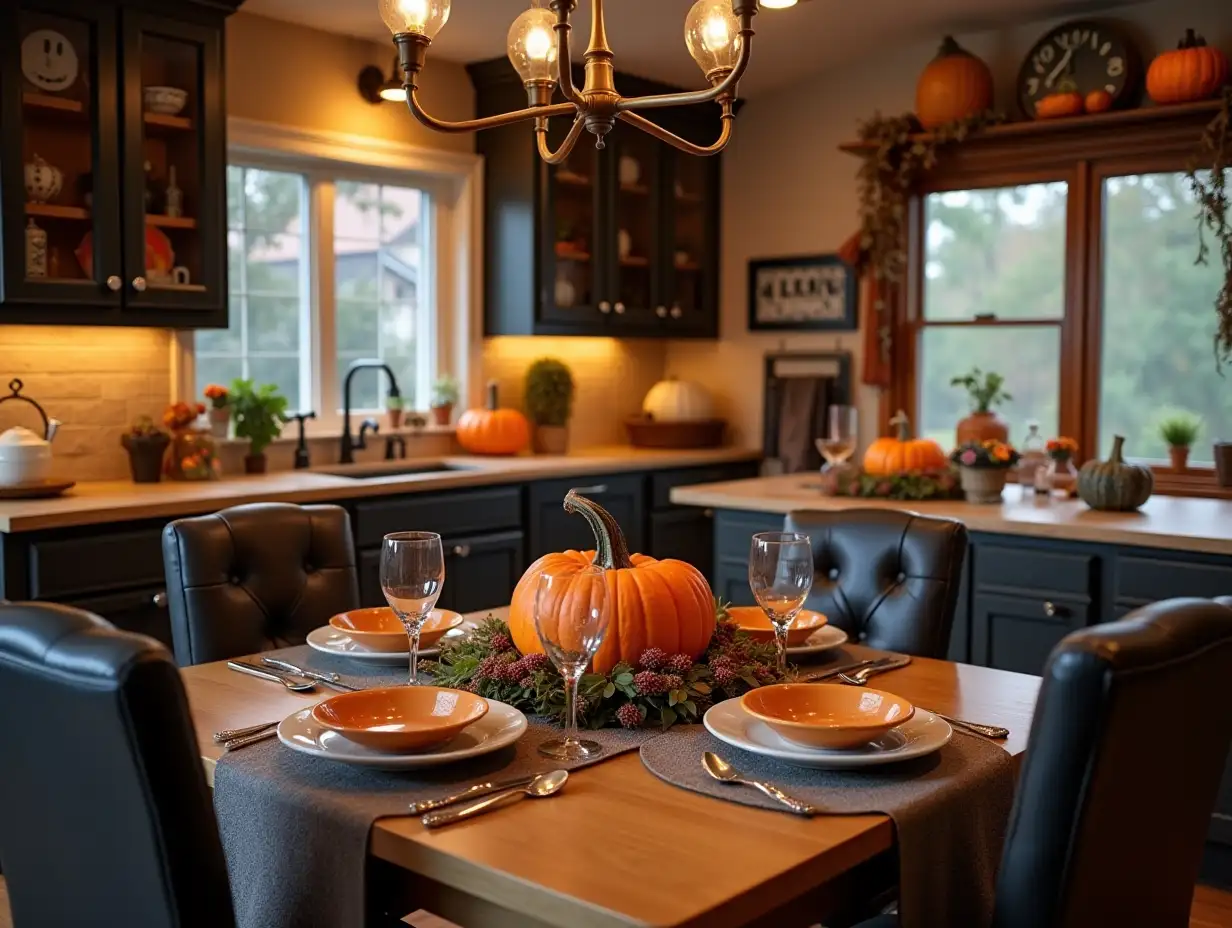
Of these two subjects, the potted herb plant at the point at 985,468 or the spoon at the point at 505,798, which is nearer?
the spoon at the point at 505,798

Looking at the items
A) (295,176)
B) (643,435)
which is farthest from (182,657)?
(643,435)

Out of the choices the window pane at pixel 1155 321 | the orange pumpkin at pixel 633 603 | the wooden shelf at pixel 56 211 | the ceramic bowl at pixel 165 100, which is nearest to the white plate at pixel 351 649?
the orange pumpkin at pixel 633 603

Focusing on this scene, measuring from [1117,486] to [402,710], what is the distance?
2.59 metres

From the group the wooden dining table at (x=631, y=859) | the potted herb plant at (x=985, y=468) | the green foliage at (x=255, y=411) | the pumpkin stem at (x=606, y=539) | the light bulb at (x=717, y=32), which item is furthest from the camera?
the green foliage at (x=255, y=411)

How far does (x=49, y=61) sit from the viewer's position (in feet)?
11.9

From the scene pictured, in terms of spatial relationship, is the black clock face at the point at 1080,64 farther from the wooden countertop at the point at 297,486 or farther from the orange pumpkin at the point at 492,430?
the orange pumpkin at the point at 492,430

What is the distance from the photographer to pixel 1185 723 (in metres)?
1.49

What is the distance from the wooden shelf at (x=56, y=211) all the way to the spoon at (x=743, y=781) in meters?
2.83

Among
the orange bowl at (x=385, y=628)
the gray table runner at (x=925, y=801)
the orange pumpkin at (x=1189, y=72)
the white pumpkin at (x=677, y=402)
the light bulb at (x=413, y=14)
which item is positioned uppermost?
the orange pumpkin at (x=1189, y=72)

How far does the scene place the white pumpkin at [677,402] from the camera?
5.73 meters

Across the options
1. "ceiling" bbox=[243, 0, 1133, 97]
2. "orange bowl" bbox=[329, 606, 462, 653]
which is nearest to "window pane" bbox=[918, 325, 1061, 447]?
"ceiling" bbox=[243, 0, 1133, 97]

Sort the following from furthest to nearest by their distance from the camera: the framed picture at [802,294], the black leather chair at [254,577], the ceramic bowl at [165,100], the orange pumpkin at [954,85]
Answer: the framed picture at [802,294], the orange pumpkin at [954,85], the ceramic bowl at [165,100], the black leather chair at [254,577]

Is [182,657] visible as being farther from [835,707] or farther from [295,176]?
[295,176]

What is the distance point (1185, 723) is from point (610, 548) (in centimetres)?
82
